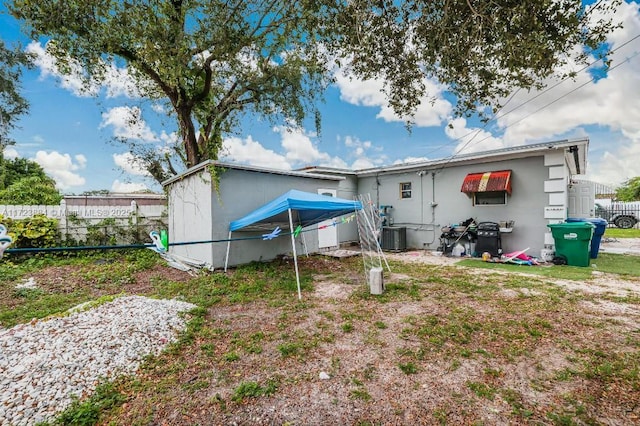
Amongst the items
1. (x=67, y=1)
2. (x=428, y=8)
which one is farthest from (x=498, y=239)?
(x=67, y=1)

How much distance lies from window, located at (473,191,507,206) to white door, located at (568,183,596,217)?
13.2 ft

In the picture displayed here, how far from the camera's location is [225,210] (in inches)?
264

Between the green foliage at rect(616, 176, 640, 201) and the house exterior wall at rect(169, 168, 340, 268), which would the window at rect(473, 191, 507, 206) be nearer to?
the house exterior wall at rect(169, 168, 340, 268)

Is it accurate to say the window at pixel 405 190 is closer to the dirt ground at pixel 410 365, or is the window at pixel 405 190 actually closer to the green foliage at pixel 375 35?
the green foliage at pixel 375 35

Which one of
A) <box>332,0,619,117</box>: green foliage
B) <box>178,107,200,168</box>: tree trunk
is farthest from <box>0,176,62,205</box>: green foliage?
<box>332,0,619,117</box>: green foliage

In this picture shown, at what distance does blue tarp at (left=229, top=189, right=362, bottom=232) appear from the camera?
16.5 ft

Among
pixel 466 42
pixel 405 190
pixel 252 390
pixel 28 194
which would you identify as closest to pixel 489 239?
pixel 405 190

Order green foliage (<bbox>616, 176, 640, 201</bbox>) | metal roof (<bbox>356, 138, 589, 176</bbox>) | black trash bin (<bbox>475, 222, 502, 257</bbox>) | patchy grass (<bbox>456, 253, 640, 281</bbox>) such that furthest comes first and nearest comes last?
green foliage (<bbox>616, 176, 640, 201</bbox>)
black trash bin (<bbox>475, 222, 502, 257</bbox>)
metal roof (<bbox>356, 138, 589, 176</bbox>)
patchy grass (<bbox>456, 253, 640, 281</bbox>)

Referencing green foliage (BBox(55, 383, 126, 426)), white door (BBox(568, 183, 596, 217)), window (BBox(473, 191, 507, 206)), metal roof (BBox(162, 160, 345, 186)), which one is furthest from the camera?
white door (BBox(568, 183, 596, 217))

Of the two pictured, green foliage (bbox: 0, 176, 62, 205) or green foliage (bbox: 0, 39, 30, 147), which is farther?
green foliage (bbox: 0, 39, 30, 147)

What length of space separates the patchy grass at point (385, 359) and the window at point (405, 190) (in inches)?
220

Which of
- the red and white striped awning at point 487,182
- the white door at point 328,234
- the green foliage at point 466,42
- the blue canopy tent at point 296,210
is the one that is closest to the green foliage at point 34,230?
the blue canopy tent at point 296,210

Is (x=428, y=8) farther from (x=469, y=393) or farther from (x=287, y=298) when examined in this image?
(x=287, y=298)

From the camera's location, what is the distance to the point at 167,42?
14.8 feet
